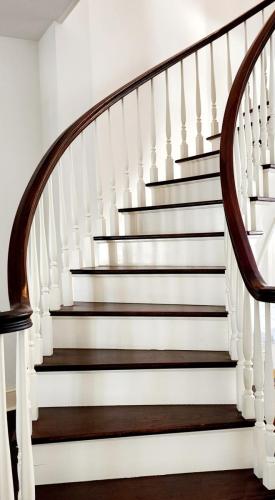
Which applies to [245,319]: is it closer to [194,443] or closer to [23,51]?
[194,443]

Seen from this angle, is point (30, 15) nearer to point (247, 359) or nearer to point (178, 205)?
point (178, 205)

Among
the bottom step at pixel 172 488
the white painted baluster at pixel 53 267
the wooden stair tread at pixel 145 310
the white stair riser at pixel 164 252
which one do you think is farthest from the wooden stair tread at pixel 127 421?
the white stair riser at pixel 164 252

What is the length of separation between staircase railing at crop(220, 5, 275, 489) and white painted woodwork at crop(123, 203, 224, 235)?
28 centimetres

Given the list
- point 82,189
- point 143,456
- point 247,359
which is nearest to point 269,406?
point 247,359

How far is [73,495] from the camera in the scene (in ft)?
5.10

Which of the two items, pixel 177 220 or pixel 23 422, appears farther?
pixel 177 220

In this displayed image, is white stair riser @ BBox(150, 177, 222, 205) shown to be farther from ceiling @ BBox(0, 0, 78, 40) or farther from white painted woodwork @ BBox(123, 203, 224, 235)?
ceiling @ BBox(0, 0, 78, 40)

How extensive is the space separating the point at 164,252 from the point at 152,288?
31 cm

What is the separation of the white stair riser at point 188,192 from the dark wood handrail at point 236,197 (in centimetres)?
74

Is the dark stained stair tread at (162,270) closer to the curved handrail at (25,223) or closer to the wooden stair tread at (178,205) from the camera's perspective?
the wooden stair tread at (178,205)

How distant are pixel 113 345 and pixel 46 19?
2.38 metres

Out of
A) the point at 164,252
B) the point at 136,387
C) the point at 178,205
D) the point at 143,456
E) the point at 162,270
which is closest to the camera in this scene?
the point at 143,456

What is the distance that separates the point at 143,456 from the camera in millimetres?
A: 1693

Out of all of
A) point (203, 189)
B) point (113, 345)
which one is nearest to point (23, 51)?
point (203, 189)
